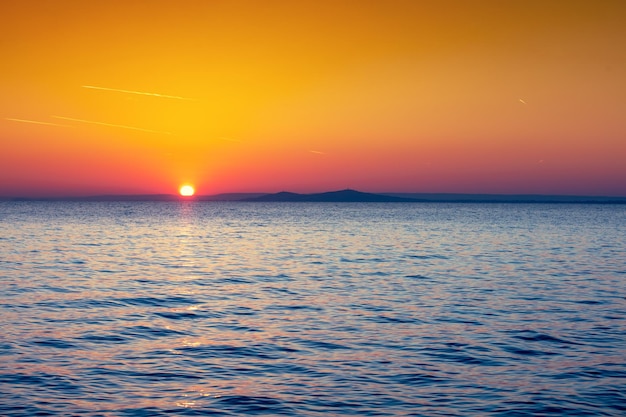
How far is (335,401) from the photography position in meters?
15.5

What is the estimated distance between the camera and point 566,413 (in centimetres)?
1478

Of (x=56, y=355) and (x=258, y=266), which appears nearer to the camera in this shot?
(x=56, y=355)

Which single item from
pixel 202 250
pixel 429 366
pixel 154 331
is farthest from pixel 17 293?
pixel 202 250

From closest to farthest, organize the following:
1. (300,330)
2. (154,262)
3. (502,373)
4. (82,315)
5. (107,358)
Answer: (502,373), (107,358), (300,330), (82,315), (154,262)

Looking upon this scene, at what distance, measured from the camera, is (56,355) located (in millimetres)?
19797

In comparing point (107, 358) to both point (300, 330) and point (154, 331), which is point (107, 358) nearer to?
point (154, 331)

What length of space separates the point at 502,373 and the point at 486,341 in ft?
13.6

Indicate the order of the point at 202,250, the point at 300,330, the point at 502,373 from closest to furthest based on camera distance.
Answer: the point at 502,373
the point at 300,330
the point at 202,250

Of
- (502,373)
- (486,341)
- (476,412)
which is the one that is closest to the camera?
(476,412)

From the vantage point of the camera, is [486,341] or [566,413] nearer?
[566,413]

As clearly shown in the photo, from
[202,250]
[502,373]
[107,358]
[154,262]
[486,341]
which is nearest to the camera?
[502,373]

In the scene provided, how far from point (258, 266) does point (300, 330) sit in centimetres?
2546

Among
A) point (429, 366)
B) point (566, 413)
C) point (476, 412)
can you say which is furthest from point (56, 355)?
point (566, 413)

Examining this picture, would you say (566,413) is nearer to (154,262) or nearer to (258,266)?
(258,266)
